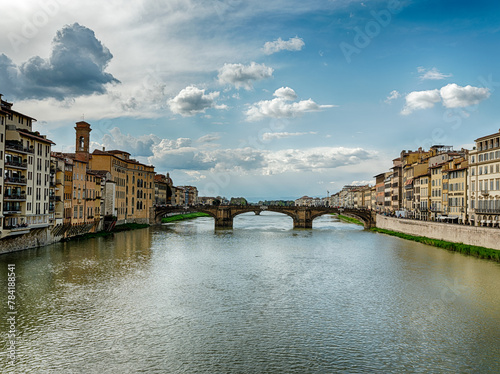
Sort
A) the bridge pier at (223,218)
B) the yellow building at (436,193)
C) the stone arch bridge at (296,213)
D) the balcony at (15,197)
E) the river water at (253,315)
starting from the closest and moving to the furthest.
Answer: the river water at (253,315) → the balcony at (15,197) → the yellow building at (436,193) → the stone arch bridge at (296,213) → the bridge pier at (223,218)

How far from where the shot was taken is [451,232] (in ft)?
171

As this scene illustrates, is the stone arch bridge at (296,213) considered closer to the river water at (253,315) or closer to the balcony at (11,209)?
the river water at (253,315)

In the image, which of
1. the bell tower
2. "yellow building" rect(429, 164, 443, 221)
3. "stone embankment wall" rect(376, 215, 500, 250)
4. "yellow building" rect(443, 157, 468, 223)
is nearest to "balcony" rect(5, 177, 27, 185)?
the bell tower

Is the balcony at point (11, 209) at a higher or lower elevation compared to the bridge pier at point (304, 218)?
higher

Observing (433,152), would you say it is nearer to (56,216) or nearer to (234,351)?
(56,216)

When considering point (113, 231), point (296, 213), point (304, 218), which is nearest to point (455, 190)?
point (304, 218)

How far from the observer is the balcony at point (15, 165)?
40234 millimetres

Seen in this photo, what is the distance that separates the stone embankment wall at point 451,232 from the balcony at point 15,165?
4821 centimetres

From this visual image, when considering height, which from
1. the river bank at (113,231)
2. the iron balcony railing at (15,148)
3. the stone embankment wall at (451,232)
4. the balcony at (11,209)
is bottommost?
the river bank at (113,231)

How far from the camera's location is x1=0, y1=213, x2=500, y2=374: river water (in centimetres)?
1692

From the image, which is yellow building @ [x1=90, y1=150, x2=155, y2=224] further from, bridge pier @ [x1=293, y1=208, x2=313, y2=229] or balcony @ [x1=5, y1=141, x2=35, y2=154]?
balcony @ [x1=5, y1=141, x2=35, y2=154]

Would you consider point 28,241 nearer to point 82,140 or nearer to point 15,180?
point 15,180

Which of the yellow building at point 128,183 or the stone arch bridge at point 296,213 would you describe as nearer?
the yellow building at point 128,183

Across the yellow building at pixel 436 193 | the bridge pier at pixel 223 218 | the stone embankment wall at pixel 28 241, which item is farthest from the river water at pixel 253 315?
the bridge pier at pixel 223 218
